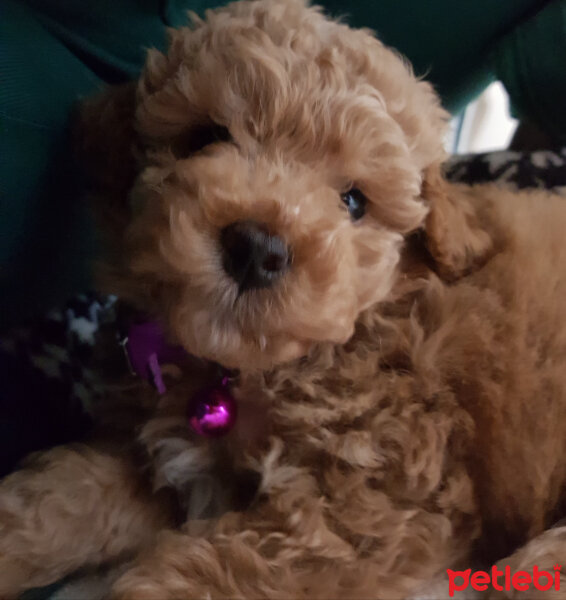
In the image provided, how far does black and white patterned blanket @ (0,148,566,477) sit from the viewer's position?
1307 mm

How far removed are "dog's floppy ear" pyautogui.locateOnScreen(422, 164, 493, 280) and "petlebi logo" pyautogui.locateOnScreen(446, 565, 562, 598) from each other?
577mm

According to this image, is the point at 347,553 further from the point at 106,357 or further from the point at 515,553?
the point at 106,357

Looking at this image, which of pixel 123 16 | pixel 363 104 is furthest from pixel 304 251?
pixel 123 16

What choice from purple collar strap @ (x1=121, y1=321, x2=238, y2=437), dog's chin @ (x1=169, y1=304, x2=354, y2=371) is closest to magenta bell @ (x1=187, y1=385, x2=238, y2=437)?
purple collar strap @ (x1=121, y1=321, x2=238, y2=437)

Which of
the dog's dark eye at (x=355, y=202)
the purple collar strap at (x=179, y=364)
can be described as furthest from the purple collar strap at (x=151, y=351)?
the dog's dark eye at (x=355, y=202)

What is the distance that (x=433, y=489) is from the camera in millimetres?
1074

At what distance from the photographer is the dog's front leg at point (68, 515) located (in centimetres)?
112

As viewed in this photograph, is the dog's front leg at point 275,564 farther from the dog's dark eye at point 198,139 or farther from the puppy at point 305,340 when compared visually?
the dog's dark eye at point 198,139

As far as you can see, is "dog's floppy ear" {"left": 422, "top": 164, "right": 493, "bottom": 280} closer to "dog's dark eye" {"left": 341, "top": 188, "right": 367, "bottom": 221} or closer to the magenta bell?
"dog's dark eye" {"left": 341, "top": 188, "right": 367, "bottom": 221}

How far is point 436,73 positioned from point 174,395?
4.41 ft

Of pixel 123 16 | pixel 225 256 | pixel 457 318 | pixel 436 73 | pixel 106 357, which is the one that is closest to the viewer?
pixel 225 256

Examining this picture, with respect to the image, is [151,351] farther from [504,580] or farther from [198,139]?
[504,580]

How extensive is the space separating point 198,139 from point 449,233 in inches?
21.2

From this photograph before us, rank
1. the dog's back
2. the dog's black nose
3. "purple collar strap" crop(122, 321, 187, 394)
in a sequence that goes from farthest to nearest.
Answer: "purple collar strap" crop(122, 321, 187, 394) < the dog's back < the dog's black nose
